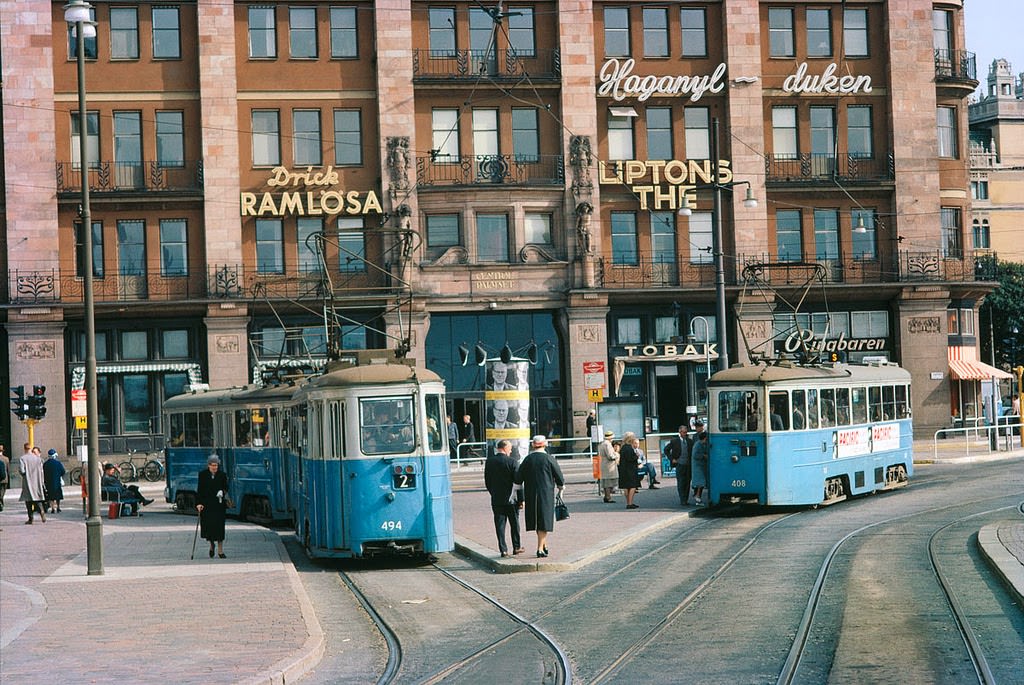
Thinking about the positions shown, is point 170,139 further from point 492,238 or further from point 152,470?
point 492,238

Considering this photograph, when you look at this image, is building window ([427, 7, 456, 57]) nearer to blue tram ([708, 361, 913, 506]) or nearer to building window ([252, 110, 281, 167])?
building window ([252, 110, 281, 167])

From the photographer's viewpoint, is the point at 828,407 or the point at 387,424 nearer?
the point at 387,424

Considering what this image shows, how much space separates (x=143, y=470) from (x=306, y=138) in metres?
12.7

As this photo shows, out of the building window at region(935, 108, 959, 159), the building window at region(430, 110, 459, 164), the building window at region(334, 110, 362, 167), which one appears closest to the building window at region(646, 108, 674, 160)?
the building window at region(430, 110, 459, 164)

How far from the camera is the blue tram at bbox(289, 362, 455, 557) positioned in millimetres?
21078

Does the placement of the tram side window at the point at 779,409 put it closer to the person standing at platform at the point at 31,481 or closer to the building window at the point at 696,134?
the person standing at platform at the point at 31,481

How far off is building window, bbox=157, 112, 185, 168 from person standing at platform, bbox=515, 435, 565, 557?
32.4 meters

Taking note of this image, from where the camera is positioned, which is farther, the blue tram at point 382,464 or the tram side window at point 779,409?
the tram side window at point 779,409

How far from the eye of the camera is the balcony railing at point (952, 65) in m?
54.6

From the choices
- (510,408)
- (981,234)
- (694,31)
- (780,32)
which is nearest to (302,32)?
(694,31)

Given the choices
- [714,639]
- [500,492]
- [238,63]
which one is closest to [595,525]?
[500,492]

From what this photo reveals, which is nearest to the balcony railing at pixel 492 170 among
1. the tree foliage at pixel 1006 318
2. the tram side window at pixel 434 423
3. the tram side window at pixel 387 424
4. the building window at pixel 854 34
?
the building window at pixel 854 34

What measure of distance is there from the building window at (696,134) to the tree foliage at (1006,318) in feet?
123

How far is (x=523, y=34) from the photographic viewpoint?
52.4 meters
